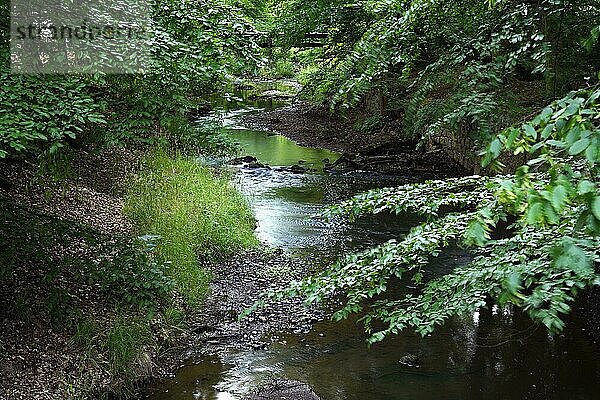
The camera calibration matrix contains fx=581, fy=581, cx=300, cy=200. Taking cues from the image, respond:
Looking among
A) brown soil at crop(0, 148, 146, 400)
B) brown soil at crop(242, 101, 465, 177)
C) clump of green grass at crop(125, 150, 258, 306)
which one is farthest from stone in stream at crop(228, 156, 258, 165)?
brown soil at crop(0, 148, 146, 400)

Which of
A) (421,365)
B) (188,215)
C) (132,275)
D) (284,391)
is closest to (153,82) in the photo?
(132,275)

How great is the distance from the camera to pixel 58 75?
4176 mm

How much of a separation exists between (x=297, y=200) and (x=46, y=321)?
660 cm

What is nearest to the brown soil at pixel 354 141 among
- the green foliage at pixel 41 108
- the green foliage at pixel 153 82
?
the green foliage at pixel 153 82

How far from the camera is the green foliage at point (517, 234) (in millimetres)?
1423

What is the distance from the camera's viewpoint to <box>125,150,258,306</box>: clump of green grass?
7.14m

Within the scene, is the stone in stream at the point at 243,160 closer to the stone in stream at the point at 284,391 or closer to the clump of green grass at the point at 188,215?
the clump of green grass at the point at 188,215

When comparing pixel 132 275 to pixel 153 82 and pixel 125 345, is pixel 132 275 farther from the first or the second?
pixel 153 82

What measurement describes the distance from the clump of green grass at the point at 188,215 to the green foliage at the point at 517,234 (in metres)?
3.93

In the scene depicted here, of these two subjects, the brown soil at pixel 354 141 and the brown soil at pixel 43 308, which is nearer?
the brown soil at pixel 43 308

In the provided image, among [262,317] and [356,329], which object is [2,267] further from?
[356,329]

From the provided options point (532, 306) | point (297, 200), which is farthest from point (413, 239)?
point (297, 200)

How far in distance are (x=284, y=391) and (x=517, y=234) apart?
2749 mm

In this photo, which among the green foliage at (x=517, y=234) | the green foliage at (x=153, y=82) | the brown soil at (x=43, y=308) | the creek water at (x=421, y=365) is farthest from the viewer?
the creek water at (x=421, y=365)
